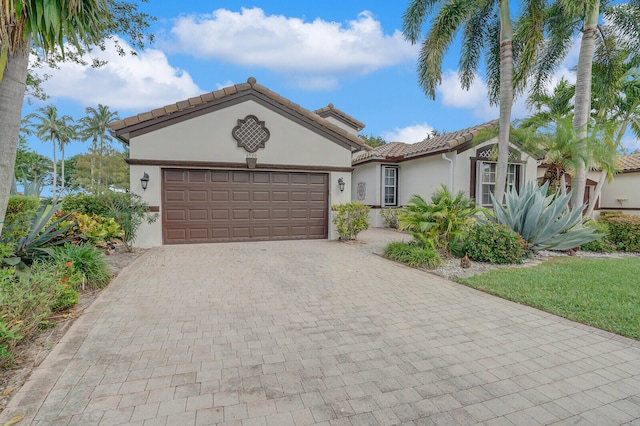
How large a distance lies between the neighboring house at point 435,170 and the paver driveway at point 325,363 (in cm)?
883

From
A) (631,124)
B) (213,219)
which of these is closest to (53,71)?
(213,219)

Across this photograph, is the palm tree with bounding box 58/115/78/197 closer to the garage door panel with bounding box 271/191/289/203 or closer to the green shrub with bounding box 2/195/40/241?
the garage door panel with bounding box 271/191/289/203

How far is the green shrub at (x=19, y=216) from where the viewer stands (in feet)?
15.8

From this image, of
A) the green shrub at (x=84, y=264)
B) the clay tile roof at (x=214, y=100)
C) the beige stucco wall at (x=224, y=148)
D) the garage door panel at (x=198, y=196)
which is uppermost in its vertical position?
the clay tile roof at (x=214, y=100)

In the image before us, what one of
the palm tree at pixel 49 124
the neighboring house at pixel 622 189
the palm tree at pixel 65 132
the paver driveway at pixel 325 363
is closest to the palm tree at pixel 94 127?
the palm tree at pixel 65 132

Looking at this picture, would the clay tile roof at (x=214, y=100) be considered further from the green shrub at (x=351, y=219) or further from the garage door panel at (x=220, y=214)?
the garage door panel at (x=220, y=214)

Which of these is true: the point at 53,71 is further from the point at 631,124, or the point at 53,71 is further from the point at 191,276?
the point at 631,124

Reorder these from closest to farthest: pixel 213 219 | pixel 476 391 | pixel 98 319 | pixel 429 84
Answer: pixel 476 391 → pixel 98 319 → pixel 213 219 → pixel 429 84

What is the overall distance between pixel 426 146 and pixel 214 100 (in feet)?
30.3

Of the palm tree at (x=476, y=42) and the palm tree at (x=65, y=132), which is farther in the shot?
the palm tree at (x=65, y=132)

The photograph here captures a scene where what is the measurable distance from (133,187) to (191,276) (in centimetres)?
481

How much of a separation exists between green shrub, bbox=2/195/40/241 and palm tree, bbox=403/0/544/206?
37.6 feet

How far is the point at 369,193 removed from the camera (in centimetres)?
1532

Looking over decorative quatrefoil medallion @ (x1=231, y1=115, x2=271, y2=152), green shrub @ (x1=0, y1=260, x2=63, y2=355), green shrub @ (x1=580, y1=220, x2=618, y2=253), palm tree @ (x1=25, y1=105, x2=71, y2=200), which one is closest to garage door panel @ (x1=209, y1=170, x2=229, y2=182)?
decorative quatrefoil medallion @ (x1=231, y1=115, x2=271, y2=152)
